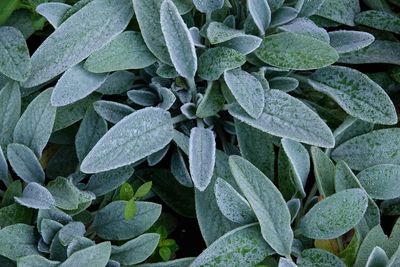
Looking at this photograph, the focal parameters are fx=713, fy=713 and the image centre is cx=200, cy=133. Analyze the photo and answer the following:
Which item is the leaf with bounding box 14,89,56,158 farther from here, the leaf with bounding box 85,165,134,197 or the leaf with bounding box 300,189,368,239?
the leaf with bounding box 300,189,368,239

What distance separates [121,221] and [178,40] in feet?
1.02

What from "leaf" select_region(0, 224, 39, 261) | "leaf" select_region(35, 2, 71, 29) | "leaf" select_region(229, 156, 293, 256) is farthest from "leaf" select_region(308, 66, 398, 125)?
"leaf" select_region(0, 224, 39, 261)

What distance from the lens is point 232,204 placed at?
1.14m

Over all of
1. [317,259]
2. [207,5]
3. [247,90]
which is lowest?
[317,259]

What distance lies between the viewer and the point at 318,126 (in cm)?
114

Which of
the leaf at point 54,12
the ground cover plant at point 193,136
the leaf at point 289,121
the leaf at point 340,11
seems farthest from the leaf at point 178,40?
the leaf at point 340,11

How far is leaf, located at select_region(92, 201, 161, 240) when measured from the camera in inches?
45.2

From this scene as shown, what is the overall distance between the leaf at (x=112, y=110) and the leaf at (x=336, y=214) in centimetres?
36

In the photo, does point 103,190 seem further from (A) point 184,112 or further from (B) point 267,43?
(B) point 267,43

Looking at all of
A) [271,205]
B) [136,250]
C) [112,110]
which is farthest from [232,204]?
[112,110]

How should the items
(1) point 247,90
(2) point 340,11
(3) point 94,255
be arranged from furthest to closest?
(2) point 340,11 → (1) point 247,90 → (3) point 94,255

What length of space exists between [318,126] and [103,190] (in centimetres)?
38

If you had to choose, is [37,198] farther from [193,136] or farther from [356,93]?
[356,93]

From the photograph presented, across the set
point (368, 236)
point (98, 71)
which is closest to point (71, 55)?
point (98, 71)
